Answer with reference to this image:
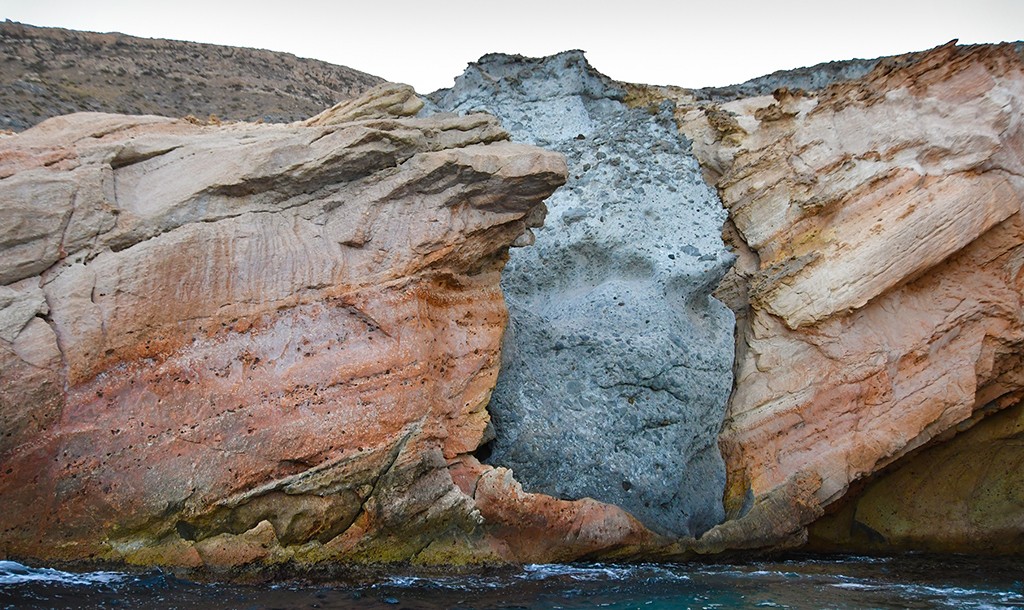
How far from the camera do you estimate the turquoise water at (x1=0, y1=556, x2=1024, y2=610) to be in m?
5.11

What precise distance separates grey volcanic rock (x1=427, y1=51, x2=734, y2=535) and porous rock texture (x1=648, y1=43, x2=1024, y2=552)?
1.41 ft

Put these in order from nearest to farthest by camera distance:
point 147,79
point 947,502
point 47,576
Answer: point 47,576 → point 947,502 → point 147,79

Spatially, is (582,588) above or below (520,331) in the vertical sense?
below

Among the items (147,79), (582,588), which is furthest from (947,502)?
(147,79)

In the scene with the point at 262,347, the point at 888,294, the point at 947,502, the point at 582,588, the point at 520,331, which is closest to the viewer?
the point at 582,588

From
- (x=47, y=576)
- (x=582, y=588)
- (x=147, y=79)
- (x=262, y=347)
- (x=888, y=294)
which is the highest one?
(x=147, y=79)

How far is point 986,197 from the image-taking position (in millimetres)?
7883

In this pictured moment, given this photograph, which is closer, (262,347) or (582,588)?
(582,588)

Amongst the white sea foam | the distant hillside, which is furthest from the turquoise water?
the distant hillside

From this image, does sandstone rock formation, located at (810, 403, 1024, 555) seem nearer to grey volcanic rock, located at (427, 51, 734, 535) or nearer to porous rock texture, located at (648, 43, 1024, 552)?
porous rock texture, located at (648, 43, 1024, 552)

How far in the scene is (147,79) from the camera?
21141 mm

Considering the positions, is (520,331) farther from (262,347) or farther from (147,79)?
(147,79)

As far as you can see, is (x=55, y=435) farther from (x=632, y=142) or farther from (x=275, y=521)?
(x=632, y=142)

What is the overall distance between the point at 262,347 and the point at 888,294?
18.8 ft
